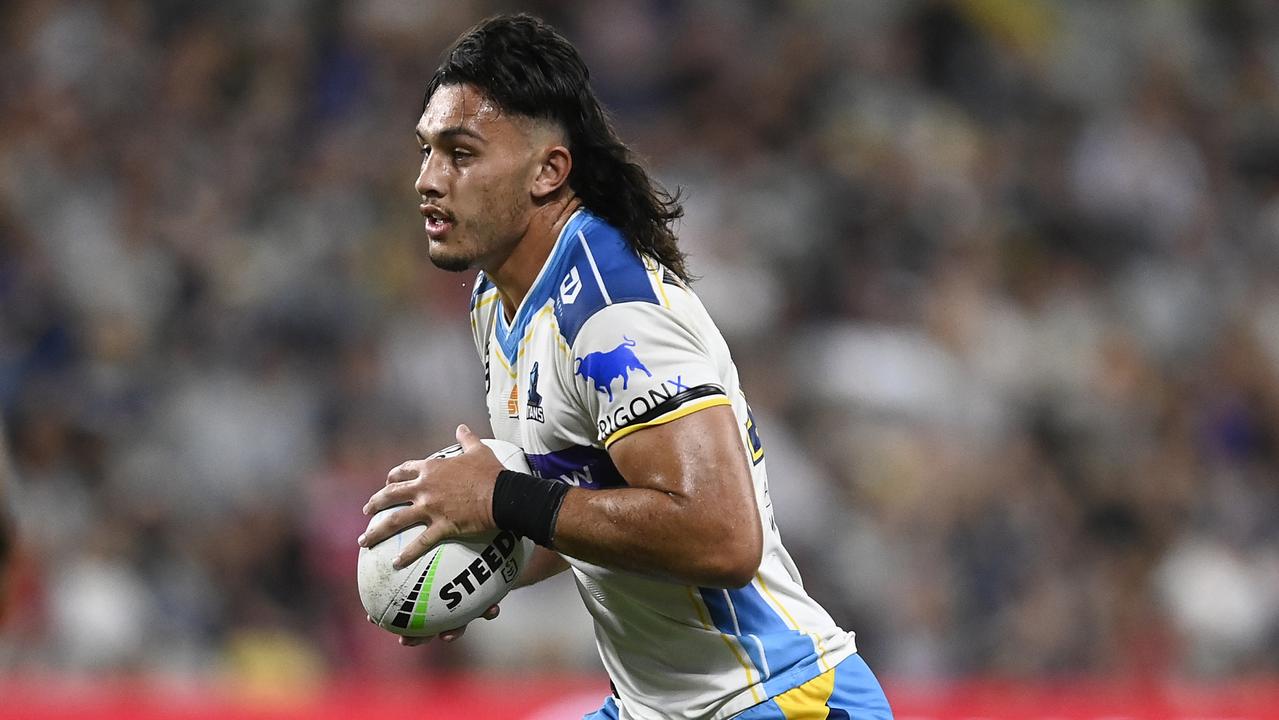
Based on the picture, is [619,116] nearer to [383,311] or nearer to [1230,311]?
[383,311]

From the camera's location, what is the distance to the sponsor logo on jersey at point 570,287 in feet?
11.9

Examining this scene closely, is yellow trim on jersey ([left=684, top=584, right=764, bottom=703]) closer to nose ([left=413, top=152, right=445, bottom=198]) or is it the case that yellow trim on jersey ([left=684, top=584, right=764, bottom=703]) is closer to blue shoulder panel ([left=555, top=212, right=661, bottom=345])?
blue shoulder panel ([left=555, top=212, right=661, bottom=345])

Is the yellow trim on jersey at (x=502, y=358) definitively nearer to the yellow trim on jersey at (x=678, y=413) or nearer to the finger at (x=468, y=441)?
the finger at (x=468, y=441)

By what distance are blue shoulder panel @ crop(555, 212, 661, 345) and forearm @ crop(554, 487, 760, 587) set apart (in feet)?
1.23

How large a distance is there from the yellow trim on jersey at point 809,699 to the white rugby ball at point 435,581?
0.67m

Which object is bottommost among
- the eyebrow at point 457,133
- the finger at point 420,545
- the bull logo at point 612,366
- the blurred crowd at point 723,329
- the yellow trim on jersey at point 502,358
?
the finger at point 420,545

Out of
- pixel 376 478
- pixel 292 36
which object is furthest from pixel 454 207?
pixel 292 36

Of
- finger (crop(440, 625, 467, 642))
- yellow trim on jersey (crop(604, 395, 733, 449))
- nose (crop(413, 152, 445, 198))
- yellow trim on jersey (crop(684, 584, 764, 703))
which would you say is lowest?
yellow trim on jersey (crop(684, 584, 764, 703))

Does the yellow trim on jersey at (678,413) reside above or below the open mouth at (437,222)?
below

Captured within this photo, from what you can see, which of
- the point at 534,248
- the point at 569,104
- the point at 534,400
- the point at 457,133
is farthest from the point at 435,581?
the point at 569,104

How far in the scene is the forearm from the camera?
11.1ft

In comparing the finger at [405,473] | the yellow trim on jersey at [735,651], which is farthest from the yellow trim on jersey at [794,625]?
the finger at [405,473]

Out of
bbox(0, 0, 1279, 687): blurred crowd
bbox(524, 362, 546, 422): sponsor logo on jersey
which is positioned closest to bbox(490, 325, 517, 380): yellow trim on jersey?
bbox(524, 362, 546, 422): sponsor logo on jersey

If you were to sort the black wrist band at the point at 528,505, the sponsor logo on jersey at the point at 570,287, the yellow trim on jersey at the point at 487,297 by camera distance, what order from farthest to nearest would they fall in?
the yellow trim on jersey at the point at 487,297
the sponsor logo on jersey at the point at 570,287
the black wrist band at the point at 528,505
